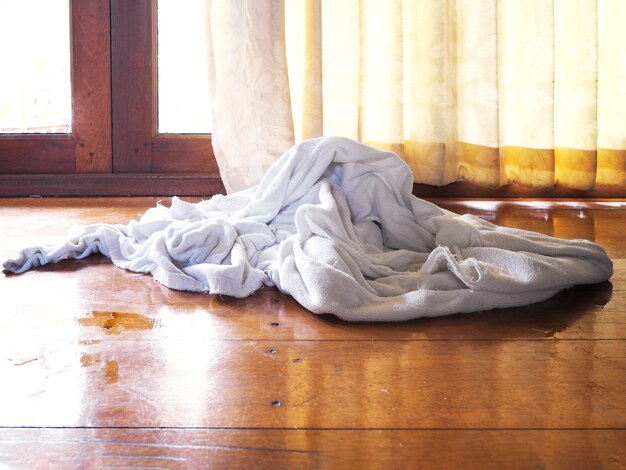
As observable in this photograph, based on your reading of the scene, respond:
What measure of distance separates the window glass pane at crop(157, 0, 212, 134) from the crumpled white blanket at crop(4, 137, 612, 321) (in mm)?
952

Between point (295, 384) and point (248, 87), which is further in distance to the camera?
point (248, 87)

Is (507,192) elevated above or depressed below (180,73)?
below

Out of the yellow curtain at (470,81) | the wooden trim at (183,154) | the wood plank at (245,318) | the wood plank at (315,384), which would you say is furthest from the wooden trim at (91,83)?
the wood plank at (315,384)

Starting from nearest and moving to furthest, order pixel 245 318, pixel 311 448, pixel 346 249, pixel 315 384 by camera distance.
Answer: pixel 311 448 < pixel 315 384 < pixel 245 318 < pixel 346 249

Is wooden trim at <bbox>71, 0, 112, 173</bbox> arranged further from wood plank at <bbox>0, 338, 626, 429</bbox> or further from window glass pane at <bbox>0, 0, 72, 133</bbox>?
wood plank at <bbox>0, 338, 626, 429</bbox>

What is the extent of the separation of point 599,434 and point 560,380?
0.12m

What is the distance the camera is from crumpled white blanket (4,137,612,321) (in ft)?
3.01

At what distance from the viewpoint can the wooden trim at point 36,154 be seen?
7.48 ft

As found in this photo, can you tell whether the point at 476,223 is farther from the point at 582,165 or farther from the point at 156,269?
the point at 582,165

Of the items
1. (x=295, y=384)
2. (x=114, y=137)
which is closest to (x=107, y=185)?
(x=114, y=137)

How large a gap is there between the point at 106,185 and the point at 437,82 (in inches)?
42.3

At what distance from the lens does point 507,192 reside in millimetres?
2150

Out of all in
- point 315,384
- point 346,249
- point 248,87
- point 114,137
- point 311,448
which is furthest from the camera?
point 114,137

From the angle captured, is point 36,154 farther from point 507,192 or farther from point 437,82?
point 507,192
